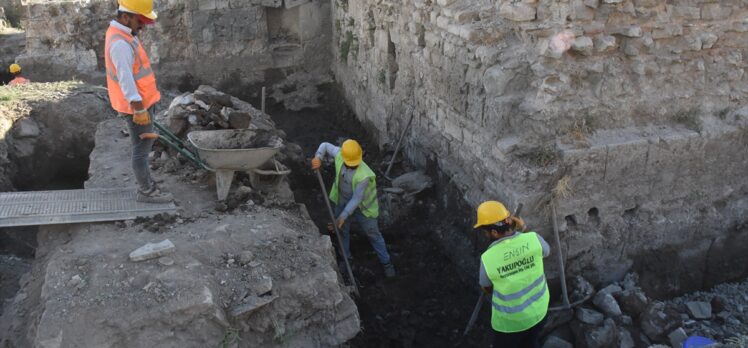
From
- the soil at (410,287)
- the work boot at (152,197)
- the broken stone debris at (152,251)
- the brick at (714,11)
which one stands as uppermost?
the brick at (714,11)

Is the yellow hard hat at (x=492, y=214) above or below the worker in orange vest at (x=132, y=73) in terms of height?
below

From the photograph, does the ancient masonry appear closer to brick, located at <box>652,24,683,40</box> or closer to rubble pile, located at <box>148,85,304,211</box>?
brick, located at <box>652,24,683,40</box>

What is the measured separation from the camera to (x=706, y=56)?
527cm

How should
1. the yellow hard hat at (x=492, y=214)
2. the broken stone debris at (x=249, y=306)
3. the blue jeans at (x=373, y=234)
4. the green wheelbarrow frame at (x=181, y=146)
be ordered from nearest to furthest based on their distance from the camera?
the broken stone debris at (x=249, y=306) → the yellow hard hat at (x=492, y=214) → the green wheelbarrow frame at (x=181, y=146) → the blue jeans at (x=373, y=234)

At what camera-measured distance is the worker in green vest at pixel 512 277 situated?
13.5 ft

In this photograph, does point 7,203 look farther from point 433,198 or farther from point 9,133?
point 433,198

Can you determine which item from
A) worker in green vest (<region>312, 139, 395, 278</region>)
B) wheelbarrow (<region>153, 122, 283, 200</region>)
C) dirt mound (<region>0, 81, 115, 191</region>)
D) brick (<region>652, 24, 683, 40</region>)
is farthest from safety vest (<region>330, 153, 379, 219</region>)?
dirt mound (<region>0, 81, 115, 191</region>)

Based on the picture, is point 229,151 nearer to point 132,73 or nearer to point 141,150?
point 141,150

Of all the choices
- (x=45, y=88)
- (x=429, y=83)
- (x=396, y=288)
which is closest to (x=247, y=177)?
(x=396, y=288)

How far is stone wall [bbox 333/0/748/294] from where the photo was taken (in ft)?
16.2

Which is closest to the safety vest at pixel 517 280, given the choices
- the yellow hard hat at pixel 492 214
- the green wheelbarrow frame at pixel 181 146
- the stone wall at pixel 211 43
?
the yellow hard hat at pixel 492 214

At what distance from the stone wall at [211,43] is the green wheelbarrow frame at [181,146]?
4978 mm

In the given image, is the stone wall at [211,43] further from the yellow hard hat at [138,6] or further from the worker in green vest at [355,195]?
the yellow hard hat at [138,6]

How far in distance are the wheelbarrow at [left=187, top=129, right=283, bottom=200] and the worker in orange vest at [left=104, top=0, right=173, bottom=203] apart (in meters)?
0.49
